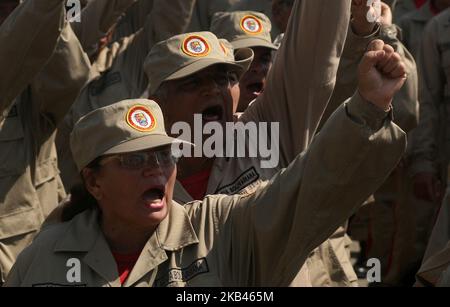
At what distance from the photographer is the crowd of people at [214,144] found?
491cm

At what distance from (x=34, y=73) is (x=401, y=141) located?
2.75 metres

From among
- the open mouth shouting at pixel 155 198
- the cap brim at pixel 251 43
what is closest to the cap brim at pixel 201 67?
the cap brim at pixel 251 43

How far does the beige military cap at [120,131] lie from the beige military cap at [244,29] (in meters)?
1.78

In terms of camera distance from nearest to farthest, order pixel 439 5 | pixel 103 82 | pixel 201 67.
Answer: pixel 201 67, pixel 103 82, pixel 439 5

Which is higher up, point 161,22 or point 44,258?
point 161,22

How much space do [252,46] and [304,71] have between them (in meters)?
1.17

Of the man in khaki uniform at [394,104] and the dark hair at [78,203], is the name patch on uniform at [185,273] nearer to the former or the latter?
the dark hair at [78,203]

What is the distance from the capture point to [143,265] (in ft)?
17.1

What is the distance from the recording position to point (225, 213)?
17.2 feet

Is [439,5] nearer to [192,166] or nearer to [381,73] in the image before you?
[192,166]

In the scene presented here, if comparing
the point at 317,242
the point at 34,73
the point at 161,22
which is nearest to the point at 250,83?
the point at 34,73

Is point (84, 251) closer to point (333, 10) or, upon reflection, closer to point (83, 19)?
point (333, 10)

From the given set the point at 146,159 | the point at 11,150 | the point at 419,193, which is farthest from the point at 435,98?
the point at 146,159

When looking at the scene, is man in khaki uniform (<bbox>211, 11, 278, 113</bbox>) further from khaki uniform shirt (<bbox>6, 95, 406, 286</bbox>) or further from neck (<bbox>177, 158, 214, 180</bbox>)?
khaki uniform shirt (<bbox>6, 95, 406, 286</bbox>)
